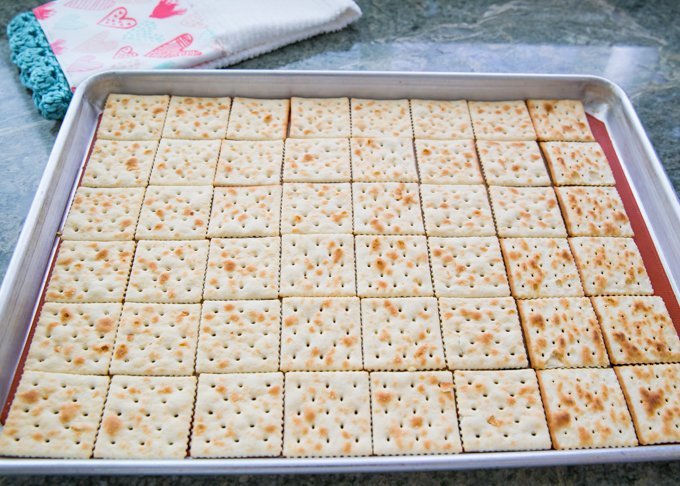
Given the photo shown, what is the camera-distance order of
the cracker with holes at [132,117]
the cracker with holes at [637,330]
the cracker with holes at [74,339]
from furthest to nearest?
1. the cracker with holes at [132,117]
2. the cracker with holes at [637,330]
3. the cracker with holes at [74,339]

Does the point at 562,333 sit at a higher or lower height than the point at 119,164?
lower

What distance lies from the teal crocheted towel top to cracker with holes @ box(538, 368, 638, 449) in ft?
8.77

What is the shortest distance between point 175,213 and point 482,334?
145cm

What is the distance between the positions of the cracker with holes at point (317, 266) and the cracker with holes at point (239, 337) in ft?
0.43

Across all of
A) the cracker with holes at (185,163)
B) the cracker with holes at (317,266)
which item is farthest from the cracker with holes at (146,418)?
the cracker with holes at (185,163)

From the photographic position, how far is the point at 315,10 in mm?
3223

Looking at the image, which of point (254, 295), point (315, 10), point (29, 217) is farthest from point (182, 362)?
point (315, 10)

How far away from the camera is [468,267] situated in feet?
7.31

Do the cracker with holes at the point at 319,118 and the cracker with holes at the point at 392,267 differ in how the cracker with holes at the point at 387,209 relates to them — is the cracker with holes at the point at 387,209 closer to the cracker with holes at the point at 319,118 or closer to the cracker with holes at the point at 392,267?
the cracker with holes at the point at 392,267

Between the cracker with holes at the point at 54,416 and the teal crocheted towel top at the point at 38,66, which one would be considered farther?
the teal crocheted towel top at the point at 38,66

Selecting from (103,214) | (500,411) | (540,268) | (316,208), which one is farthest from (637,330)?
(103,214)

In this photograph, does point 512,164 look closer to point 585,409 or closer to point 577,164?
point 577,164

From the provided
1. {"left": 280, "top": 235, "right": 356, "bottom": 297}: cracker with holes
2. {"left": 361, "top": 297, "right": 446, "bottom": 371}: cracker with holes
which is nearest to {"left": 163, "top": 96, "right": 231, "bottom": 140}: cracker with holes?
{"left": 280, "top": 235, "right": 356, "bottom": 297}: cracker with holes

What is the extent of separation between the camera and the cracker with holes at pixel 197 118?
261 cm
